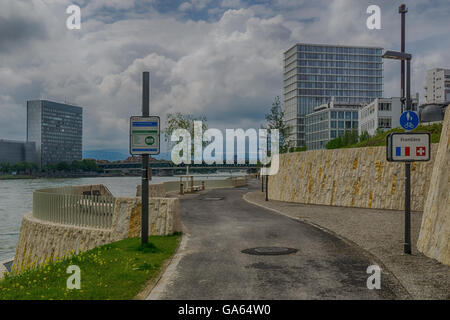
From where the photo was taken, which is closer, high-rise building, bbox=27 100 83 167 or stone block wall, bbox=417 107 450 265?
stone block wall, bbox=417 107 450 265

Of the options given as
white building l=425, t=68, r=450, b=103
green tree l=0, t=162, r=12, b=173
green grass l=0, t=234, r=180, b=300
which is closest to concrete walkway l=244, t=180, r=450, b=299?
green grass l=0, t=234, r=180, b=300

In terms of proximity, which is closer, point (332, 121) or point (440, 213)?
point (440, 213)

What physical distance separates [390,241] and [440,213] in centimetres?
254

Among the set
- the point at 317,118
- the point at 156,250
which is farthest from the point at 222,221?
the point at 317,118

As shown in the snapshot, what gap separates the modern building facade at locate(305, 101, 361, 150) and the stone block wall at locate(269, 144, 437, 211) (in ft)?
356

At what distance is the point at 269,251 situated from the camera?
1048cm

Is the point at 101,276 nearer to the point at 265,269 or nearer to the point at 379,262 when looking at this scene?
the point at 265,269

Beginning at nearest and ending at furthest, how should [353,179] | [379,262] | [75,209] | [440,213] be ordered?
[379,262] < [440,213] < [75,209] < [353,179]

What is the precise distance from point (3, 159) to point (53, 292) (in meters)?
218

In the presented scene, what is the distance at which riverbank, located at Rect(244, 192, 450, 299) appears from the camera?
7311mm

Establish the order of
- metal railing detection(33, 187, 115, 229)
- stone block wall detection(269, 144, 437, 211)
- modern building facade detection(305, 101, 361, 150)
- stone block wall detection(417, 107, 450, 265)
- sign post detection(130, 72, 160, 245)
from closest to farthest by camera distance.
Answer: stone block wall detection(417, 107, 450, 265), sign post detection(130, 72, 160, 245), metal railing detection(33, 187, 115, 229), stone block wall detection(269, 144, 437, 211), modern building facade detection(305, 101, 361, 150)

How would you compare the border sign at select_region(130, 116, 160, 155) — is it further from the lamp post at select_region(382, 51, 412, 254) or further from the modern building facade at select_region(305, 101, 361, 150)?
the modern building facade at select_region(305, 101, 361, 150)

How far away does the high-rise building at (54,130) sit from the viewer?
14100 cm

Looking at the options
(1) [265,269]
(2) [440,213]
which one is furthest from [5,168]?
(2) [440,213]
